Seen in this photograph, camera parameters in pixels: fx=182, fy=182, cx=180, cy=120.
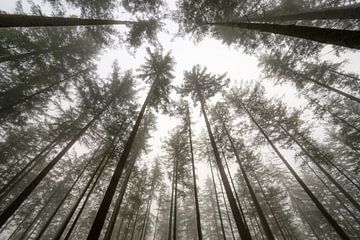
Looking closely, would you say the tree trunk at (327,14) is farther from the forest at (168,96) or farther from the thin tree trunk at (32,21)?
the thin tree trunk at (32,21)

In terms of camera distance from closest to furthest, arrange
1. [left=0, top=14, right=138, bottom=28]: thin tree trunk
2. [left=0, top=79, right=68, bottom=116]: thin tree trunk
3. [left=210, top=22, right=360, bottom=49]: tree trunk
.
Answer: [left=210, top=22, right=360, bottom=49]: tree trunk < [left=0, top=14, right=138, bottom=28]: thin tree trunk < [left=0, top=79, right=68, bottom=116]: thin tree trunk

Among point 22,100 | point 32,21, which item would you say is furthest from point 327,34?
point 22,100

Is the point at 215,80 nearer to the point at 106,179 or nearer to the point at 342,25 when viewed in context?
the point at 342,25

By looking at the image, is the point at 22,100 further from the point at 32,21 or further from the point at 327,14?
the point at 327,14

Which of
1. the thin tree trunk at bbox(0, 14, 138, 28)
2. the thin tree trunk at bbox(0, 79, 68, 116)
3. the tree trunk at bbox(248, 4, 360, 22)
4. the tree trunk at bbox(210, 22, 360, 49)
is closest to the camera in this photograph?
the tree trunk at bbox(210, 22, 360, 49)

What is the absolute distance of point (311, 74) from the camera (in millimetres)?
16719

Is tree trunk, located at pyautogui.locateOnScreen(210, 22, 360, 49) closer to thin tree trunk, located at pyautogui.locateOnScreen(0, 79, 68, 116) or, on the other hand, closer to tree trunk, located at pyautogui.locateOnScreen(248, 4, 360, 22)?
tree trunk, located at pyautogui.locateOnScreen(248, 4, 360, 22)

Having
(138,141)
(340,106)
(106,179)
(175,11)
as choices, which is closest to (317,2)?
(175,11)

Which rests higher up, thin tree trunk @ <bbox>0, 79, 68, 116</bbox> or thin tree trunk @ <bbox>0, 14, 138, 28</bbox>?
thin tree trunk @ <bbox>0, 79, 68, 116</bbox>

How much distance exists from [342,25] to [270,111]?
26.7ft

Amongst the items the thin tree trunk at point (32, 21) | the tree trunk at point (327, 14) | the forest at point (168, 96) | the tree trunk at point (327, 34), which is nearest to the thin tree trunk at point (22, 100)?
the forest at point (168, 96)

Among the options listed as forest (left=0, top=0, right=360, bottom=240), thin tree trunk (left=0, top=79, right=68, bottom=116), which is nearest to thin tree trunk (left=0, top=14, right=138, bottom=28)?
forest (left=0, top=0, right=360, bottom=240)

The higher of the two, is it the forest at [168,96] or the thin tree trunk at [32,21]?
the forest at [168,96]

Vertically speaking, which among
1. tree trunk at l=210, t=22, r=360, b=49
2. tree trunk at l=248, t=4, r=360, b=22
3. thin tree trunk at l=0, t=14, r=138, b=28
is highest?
tree trunk at l=248, t=4, r=360, b=22
